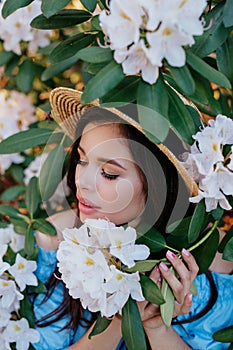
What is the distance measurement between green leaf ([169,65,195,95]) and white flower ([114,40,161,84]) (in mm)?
28

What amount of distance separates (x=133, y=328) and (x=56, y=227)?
0.50m

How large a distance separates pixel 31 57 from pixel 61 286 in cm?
74

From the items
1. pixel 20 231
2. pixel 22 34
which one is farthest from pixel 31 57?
pixel 20 231

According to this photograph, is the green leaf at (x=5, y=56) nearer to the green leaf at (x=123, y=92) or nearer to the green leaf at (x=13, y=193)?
the green leaf at (x=13, y=193)

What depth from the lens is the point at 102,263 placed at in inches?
45.9

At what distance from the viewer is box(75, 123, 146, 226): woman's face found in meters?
1.26

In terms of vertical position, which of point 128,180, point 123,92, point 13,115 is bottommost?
point 13,115

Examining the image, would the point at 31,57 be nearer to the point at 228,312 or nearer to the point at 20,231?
the point at 20,231

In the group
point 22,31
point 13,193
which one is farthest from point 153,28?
point 13,193

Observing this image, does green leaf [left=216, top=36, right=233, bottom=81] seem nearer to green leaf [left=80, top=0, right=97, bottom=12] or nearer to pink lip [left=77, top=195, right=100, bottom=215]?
green leaf [left=80, top=0, right=97, bottom=12]

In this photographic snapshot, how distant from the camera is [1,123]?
2027mm

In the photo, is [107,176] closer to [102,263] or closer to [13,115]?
[102,263]

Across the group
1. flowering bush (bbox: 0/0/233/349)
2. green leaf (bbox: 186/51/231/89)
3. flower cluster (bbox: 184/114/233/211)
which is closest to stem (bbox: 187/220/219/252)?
flowering bush (bbox: 0/0/233/349)

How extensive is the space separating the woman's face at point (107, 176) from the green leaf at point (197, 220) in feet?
0.43
